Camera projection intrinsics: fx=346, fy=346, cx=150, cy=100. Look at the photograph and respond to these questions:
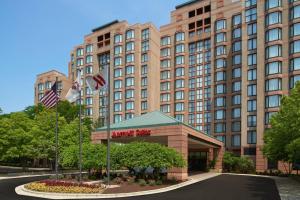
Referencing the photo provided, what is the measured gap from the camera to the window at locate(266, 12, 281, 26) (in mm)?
70438

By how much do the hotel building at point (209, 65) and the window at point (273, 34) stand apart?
0.62 ft

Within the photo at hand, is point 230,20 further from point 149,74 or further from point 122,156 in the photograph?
point 122,156

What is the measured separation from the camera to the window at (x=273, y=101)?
225ft

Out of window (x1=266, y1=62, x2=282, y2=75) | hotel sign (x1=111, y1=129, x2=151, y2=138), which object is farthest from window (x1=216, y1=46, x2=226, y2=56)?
hotel sign (x1=111, y1=129, x2=151, y2=138)

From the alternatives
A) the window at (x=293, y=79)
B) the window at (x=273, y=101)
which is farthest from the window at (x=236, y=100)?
the window at (x=293, y=79)

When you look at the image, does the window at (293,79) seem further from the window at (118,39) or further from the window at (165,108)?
the window at (118,39)

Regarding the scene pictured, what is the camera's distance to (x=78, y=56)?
10850 centimetres

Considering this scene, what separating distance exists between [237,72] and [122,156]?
5191 cm

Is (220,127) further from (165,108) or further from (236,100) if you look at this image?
(165,108)

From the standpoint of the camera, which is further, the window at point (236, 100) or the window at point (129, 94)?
the window at point (129, 94)

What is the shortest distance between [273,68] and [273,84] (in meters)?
3.24

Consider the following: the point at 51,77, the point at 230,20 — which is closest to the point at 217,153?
the point at 230,20

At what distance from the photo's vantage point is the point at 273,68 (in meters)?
69.7

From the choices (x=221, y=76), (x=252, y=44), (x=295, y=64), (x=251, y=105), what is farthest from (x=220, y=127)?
(x=295, y=64)
